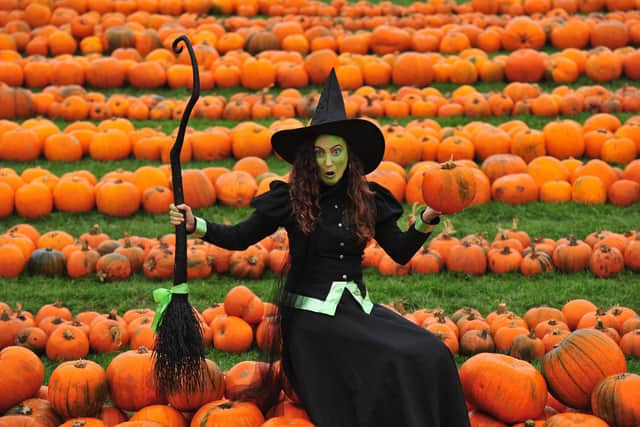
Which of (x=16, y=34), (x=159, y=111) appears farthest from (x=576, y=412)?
(x=16, y=34)

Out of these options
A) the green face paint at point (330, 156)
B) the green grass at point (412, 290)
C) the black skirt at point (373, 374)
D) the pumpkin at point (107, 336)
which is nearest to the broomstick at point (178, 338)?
the black skirt at point (373, 374)

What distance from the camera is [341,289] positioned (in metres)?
4.68

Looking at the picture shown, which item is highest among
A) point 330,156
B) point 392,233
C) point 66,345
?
point 330,156

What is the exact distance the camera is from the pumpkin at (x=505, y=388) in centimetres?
445

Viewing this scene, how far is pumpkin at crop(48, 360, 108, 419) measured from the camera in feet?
15.0

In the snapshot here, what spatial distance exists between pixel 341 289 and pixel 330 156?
68cm

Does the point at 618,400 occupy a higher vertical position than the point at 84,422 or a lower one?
higher

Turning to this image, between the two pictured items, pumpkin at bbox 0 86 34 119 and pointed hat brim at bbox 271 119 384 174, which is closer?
pointed hat brim at bbox 271 119 384 174

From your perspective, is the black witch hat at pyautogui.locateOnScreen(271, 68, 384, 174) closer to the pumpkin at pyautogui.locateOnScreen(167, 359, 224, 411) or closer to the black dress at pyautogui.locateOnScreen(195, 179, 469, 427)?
the black dress at pyautogui.locateOnScreen(195, 179, 469, 427)

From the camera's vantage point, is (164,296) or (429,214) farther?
(429,214)

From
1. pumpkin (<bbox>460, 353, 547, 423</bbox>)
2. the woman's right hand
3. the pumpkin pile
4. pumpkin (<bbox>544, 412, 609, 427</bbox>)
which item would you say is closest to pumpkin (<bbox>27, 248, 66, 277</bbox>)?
the pumpkin pile

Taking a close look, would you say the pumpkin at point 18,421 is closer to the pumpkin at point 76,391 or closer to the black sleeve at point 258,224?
the pumpkin at point 76,391

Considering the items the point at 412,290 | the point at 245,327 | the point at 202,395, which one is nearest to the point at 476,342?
the point at 412,290

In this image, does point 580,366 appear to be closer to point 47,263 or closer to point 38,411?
point 38,411
